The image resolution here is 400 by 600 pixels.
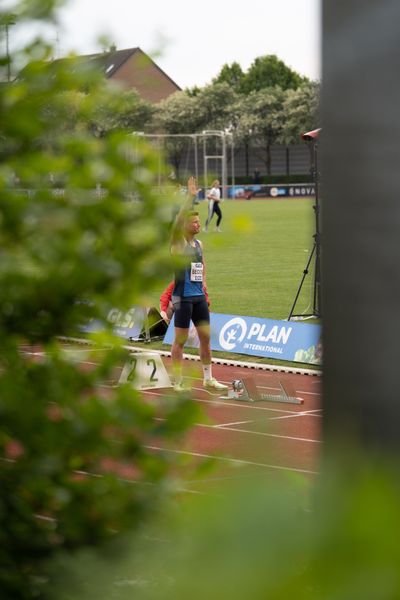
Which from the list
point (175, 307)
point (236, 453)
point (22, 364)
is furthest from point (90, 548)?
point (175, 307)

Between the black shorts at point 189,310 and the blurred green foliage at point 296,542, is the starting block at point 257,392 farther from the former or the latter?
the blurred green foliage at point 296,542

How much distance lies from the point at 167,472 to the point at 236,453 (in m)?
0.94

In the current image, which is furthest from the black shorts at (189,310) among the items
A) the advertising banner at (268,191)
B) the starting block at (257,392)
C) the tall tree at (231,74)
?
the tall tree at (231,74)

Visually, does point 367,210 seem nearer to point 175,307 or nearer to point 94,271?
point 94,271

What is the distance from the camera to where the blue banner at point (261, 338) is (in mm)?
13789

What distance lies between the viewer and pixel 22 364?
2.29 meters

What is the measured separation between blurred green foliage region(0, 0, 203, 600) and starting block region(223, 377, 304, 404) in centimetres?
871

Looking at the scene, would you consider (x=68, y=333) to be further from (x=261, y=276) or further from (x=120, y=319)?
(x=261, y=276)

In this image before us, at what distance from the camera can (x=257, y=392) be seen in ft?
36.5

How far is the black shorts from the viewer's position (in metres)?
12.0

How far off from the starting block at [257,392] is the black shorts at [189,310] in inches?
36.8

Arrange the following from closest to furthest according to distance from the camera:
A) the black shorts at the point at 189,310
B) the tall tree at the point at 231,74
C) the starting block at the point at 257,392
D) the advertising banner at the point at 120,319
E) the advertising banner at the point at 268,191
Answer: the advertising banner at the point at 120,319 → the starting block at the point at 257,392 → the black shorts at the point at 189,310 → the advertising banner at the point at 268,191 → the tall tree at the point at 231,74

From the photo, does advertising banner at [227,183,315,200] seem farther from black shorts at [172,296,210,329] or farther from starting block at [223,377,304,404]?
starting block at [223,377,304,404]

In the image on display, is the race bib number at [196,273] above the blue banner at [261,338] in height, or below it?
above
